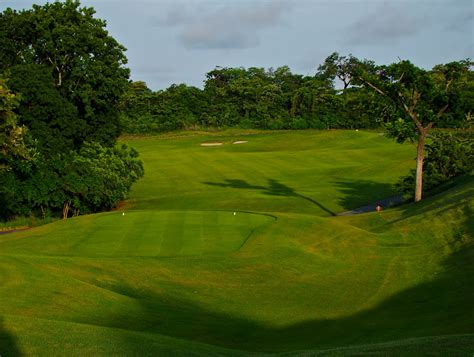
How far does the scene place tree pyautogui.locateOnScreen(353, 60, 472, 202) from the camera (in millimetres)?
34719

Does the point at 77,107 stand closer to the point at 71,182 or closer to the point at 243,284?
the point at 71,182

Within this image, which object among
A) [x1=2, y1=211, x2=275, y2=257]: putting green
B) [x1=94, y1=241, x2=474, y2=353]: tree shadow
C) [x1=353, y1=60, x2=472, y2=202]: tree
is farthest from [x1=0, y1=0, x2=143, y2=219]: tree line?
[x1=94, y1=241, x2=474, y2=353]: tree shadow

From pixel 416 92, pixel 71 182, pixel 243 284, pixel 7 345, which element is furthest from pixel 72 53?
pixel 7 345

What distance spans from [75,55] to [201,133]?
53.9 meters

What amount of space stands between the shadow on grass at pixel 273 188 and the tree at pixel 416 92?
34.3ft

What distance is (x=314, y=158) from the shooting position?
231 ft

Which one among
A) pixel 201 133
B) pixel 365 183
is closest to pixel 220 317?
pixel 365 183

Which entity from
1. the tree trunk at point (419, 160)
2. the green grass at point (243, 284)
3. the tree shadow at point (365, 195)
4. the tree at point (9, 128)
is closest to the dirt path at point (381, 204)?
the tree shadow at point (365, 195)

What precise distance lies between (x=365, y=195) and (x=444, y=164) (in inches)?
362

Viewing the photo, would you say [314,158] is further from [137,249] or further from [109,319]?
[109,319]

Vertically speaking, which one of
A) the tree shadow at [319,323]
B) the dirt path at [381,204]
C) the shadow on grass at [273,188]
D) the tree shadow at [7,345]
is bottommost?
the dirt path at [381,204]

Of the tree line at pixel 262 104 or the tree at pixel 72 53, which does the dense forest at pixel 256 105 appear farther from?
the tree at pixel 72 53

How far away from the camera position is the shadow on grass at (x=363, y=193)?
48094 mm

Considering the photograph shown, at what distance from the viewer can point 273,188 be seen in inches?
2125
